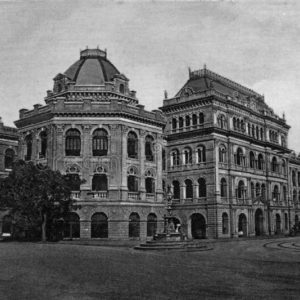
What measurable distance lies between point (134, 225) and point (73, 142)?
33.4 feet

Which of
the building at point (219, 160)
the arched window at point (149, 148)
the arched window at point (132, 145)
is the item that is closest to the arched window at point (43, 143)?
the arched window at point (132, 145)

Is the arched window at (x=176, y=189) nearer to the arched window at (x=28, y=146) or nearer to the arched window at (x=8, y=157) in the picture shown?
the arched window at (x=28, y=146)

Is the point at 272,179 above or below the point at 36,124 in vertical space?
below

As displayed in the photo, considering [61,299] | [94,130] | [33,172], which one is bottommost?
[61,299]

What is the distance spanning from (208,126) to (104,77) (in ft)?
43.5

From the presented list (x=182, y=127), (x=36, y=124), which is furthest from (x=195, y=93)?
(x=36, y=124)

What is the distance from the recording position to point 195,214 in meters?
56.4

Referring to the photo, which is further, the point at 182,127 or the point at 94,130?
the point at 182,127

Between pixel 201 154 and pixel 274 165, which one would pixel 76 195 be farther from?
pixel 274 165

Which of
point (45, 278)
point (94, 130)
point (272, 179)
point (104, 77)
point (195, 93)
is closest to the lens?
point (45, 278)

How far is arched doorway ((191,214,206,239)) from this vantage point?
5556 cm

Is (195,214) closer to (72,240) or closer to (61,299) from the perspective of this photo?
(72,240)

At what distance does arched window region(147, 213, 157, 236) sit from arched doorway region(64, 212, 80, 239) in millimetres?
7327

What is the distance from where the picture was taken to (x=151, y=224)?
162ft
